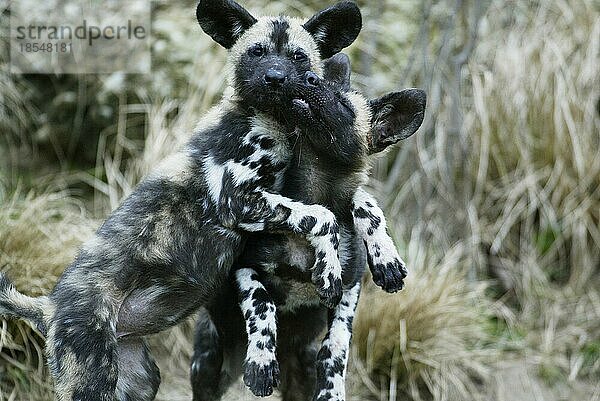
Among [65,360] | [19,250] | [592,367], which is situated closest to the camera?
[65,360]

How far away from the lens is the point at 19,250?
5.59 metres

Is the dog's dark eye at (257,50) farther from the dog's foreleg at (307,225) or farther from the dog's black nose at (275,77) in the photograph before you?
the dog's foreleg at (307,225)

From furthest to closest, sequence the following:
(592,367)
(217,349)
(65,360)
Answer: (592,367) < (217,349) < (65,360)

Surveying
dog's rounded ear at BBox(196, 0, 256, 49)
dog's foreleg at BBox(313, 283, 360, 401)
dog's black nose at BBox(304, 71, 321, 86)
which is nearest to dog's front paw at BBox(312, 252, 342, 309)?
dog's foreleg at BBox(313, 283, 360, 401)

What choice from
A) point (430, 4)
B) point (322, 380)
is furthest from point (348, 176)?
point (430, 4)

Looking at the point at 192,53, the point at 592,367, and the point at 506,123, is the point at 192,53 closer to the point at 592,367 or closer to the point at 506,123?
the point at 506,123

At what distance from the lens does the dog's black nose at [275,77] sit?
421cm

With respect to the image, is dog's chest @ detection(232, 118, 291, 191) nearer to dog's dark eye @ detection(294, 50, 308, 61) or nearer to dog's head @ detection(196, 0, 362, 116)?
dog's head @ detection(196, 0, 362, 116)

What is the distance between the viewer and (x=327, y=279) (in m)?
4.20

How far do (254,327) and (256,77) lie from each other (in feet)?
3.61

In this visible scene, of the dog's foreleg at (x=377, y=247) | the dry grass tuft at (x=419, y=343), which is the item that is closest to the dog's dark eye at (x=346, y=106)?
the dog's foreleg at (x=377, y=247)

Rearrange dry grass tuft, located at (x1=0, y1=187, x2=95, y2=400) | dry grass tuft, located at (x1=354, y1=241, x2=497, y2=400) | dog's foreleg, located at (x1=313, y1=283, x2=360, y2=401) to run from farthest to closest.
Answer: dry grass tuft, located at (x1=354, y1=241, x2=497, y2=400), dry grass tuft, located at (x1=0, y1=187, x2=95, y2=400), dog's foreleg, located at (x1=313, y1=283, x2=360, y2=401)

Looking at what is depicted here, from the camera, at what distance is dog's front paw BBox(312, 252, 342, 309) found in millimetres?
4199

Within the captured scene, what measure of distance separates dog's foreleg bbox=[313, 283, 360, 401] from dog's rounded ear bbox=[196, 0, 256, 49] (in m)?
1.37
